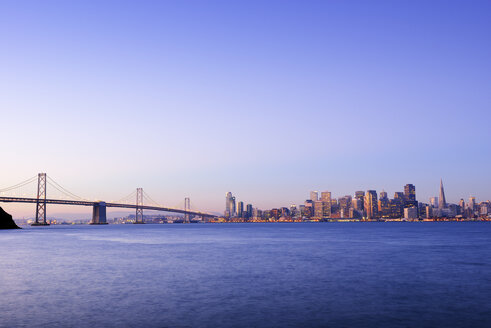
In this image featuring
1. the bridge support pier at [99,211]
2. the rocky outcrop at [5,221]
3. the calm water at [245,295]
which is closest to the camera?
the calm water at [245,295]

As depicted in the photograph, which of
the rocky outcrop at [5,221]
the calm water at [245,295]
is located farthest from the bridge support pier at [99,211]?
the calm water at [245,295]

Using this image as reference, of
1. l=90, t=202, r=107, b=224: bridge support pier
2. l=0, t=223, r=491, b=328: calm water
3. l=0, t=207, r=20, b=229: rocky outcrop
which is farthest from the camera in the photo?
l=90, t=202, r=107, b=224: bridge support pier

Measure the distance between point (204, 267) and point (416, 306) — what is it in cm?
1926

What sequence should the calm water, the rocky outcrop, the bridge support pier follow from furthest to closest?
the bridge support pier → the rocky outcrop → the calm water

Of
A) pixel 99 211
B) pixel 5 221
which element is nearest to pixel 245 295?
pixel 5 221

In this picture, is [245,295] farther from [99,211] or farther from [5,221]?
[99,211]

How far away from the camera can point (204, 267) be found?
34.9 metres

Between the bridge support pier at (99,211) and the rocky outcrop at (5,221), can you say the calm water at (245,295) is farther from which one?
the bridge support pier at (99,211)

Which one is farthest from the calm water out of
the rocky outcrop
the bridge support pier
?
the bridge support pier

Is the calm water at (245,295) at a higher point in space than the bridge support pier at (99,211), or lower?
lower

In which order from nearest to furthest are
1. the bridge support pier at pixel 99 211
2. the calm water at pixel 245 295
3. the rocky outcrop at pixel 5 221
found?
the calm water at pixel 245 295 < the rocky outcrop at pixel 5 221 < the bridge support pier at pixel 99 211

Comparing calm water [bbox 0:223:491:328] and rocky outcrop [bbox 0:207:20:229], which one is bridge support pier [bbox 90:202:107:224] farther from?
calm water [bbox 0:223:491:328]

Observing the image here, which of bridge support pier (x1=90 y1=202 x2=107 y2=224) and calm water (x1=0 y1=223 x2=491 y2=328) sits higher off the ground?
bridge support pier (x1=90 y1=202 x2=107 y2=224)

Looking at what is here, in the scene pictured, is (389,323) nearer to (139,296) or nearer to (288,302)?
(288,302)
